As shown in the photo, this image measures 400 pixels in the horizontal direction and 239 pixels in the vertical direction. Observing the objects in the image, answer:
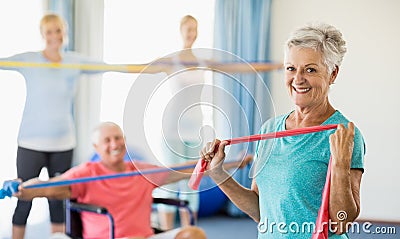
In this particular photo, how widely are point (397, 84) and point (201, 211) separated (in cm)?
119

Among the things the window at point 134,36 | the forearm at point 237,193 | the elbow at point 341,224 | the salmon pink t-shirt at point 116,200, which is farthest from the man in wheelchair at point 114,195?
the elbow at point 341,224

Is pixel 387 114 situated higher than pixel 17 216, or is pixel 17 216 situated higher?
pixel 387 114

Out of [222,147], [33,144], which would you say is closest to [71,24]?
[33,144]

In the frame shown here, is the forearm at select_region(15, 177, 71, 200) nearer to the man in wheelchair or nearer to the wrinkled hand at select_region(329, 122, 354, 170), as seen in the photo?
the man in wheelchair

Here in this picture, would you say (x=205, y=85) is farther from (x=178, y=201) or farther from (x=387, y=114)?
(x=178, y=201)

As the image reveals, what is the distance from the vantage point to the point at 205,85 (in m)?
1.39

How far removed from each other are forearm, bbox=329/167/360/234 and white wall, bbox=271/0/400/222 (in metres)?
0.61

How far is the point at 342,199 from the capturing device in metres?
1.10

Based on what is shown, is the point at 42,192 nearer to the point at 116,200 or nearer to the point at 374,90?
the point at 116,200

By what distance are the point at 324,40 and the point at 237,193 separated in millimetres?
358

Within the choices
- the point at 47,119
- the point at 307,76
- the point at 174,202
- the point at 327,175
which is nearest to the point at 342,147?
the point at 327,175

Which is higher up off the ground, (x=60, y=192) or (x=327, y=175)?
(x=327, y=175)

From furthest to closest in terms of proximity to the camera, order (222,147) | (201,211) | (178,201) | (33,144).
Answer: (201,211), (33,144), (178,201), (222,147)

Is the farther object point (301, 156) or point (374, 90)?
point (374, 90)
